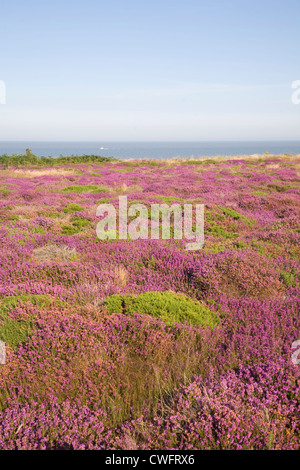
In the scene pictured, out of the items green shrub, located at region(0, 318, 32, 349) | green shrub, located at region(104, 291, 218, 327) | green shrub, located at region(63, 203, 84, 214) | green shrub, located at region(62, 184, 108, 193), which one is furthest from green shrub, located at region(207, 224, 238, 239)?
green shrub, located at region(62, 184, 108, 193)

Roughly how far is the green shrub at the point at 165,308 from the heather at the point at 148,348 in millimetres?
17

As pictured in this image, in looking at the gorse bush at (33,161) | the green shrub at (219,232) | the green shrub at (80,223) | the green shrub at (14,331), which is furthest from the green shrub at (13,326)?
the gorse bush at (33,161)

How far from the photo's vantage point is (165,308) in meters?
4.19

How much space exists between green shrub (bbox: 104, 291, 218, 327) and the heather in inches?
0.7

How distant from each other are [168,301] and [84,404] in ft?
6.15

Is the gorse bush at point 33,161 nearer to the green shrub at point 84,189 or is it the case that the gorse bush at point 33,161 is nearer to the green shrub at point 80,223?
the green shrub at point 84,189

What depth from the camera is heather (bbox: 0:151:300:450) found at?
2.48 m

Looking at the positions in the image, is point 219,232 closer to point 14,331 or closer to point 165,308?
point 165,308

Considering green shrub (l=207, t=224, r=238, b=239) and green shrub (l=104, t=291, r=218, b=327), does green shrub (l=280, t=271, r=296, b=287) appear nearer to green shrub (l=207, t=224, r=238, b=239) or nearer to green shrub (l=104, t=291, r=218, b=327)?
green shrub (l=104, t=291, r=218, b=327)

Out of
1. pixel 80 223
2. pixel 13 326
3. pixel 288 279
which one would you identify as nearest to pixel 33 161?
pixel 80 223

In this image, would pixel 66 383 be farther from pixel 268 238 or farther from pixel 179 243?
pixel 268 238

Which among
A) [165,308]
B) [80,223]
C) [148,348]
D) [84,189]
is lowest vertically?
[148,348]

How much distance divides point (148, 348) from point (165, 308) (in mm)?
891
